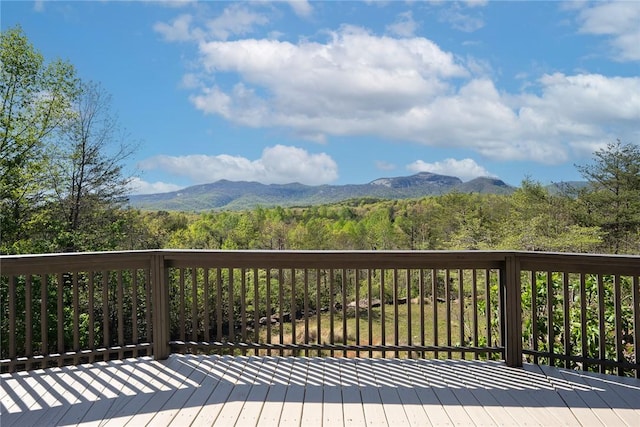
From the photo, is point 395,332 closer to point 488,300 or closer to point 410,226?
point 488,300

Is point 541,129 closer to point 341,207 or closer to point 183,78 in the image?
point 341,207

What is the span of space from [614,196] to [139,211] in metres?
19.9

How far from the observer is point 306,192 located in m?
50.4

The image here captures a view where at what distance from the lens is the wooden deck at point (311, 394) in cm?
248

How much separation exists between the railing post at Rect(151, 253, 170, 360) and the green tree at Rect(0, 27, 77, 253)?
11382mm

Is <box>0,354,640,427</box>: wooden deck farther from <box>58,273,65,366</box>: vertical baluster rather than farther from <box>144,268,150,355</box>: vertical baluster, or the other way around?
<box>144,268,150,355</box>: vertical baluster

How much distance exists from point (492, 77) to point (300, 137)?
3238 cm

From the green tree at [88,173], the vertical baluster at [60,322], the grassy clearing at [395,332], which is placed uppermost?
the green tree at [88,173]

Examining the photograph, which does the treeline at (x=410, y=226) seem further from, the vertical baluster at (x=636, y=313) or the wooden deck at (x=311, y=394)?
the vertical baluster at (x=636, y=313)

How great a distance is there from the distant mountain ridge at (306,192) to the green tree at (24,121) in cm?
1125

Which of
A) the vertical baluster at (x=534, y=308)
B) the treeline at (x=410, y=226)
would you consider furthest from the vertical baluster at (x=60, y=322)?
the treeline at (x=410, y=226)

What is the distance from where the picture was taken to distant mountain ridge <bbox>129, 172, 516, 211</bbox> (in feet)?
99.1

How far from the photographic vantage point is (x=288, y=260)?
349 centimetres

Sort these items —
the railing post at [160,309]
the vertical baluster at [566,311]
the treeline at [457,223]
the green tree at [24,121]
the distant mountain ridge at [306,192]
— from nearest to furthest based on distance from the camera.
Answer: the vertical baluster at [566,311] < the railing post at [160,309] < the green tree at [24,121] < the treeline at [457,223] < the distant mountain ridge at [306,192]
